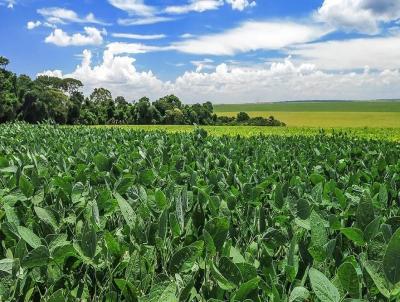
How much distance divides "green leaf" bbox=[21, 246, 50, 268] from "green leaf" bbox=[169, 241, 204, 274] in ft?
1.42

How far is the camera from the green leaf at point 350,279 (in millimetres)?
1318

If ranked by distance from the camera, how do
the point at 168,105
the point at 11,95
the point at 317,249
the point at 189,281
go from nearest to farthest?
the point at 189,281
the point at 317,249
the point at 11,95
the point at 168,105

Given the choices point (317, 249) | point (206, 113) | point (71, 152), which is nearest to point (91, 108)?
point (206, 113)

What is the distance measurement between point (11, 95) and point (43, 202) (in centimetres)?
8246

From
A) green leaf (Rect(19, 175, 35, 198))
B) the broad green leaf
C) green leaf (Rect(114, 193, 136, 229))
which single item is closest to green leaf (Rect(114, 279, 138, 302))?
green leaf (Rect(114, 193, 136, 229))

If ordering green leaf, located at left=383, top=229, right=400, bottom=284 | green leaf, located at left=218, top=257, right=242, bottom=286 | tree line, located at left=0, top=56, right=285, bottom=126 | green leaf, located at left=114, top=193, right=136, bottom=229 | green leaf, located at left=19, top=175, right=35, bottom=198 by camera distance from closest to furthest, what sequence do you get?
green leaf, located at left=383, top=229, right=400, bottom=284 < green leaf, located at left=218, top=257, right=242, bottom=286 < green leaf, located at left=114, top=193, right=136, bottom=229 < green leaf, located at left=19, top=175, right=35, bottom=198 < tree line, located at left=0, top=56, right=285, bottom=126

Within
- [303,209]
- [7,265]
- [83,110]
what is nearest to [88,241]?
[7,265]

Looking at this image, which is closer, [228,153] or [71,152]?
[71,152]

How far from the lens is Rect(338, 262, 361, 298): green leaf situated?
1318mm

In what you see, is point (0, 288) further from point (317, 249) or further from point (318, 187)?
point (318, 187)

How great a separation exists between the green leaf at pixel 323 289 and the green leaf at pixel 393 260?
155 millimetres

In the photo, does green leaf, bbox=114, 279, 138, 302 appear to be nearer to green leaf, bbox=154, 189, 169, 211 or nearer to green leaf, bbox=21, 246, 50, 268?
green leaf, bbox=21, 246, 50, 268

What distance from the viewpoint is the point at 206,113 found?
8138cm

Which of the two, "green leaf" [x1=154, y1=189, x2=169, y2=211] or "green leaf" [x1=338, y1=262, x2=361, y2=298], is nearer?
"green leaf" [x1=338, y1=262, x2=361, y2=298]
